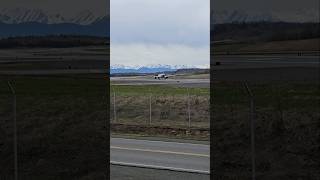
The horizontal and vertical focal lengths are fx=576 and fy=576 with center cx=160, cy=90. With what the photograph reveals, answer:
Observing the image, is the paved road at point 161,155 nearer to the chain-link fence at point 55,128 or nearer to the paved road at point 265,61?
the chain-link fence at point 55,128

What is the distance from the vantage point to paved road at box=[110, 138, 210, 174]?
10844mm

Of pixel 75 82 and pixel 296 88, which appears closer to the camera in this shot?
pixel 296 88

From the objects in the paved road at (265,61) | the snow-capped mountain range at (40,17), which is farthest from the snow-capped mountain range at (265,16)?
the snow-capped mountain range at (40,17)

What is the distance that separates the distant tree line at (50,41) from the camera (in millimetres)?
8141

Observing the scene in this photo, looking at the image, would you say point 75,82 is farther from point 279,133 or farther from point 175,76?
point 175,76

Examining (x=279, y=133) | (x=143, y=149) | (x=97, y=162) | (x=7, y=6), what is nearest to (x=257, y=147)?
(x=279, y=133)

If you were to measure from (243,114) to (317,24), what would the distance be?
2.87 m

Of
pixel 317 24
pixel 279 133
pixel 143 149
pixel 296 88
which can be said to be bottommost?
pixel 143 149

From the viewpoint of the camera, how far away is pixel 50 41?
835cm

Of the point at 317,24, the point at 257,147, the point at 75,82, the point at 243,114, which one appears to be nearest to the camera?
the point at 317,24

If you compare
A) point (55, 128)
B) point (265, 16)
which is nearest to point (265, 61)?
point (265, 16)

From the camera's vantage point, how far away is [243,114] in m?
9.05

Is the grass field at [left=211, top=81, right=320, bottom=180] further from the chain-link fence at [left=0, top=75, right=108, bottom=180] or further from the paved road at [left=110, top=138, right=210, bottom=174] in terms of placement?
the chain-link fence at [left=0, top=75, right=108, bottom=180]

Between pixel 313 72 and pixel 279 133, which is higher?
pixel 313 72
